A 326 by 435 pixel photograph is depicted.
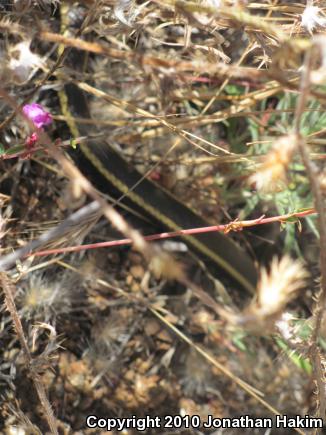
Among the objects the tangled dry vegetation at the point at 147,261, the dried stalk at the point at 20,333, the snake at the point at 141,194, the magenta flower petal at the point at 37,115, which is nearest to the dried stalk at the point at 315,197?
the tangled dry vegetation at the point at 147,261

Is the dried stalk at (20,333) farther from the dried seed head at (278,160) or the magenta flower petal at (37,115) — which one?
the dried seed head at (278,160)

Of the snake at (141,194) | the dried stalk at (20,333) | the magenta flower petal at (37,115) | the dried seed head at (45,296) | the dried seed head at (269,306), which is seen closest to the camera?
the dried seed head at (269,306)

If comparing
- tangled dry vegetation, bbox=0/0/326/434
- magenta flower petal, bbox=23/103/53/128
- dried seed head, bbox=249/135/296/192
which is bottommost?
tangled dry vegetation, bbox=0/0/326/434

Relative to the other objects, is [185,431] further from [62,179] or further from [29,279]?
[62,179]

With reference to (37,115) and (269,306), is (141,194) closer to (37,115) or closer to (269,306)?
(37,115)

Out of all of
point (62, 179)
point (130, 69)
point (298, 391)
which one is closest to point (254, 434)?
point (298, 391)

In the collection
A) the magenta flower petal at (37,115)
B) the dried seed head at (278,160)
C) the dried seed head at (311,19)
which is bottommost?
the magenta flower petal at (37,115)

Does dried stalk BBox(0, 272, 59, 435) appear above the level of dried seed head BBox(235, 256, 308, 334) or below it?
below

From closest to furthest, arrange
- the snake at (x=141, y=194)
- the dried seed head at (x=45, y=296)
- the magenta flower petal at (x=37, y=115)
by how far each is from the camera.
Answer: the magenta flower petal at (x=37, y=115), the dried seed head at (x=45, y=296), the snake at (x=141, y=194)

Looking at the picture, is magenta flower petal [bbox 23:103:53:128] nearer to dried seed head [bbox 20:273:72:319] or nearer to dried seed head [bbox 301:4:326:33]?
dried seed head [bbox 20:273:72:319]

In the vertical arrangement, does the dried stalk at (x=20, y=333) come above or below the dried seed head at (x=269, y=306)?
below

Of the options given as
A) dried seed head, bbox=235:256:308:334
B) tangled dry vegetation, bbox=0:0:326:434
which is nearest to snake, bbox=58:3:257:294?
tangled dry vegetation, bbox=0:0:326:434
